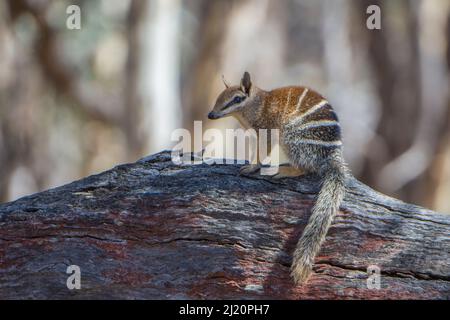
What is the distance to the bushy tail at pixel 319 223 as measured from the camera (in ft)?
19.4

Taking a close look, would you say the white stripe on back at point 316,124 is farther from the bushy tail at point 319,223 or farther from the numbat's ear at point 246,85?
the numbat's ear at point 246,85

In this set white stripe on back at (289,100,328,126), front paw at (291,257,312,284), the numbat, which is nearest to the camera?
front paw at (291,257,312,284)

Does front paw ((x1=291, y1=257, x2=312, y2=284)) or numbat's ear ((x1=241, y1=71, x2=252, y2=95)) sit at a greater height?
numbat's ear ((x1=241, y1=71, x2=252, y2=95))

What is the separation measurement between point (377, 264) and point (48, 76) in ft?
44.3

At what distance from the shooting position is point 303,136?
671 cm

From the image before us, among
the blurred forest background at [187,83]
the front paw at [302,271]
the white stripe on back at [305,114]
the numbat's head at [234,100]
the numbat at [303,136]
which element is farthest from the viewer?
the blurred forest background at [187,83]

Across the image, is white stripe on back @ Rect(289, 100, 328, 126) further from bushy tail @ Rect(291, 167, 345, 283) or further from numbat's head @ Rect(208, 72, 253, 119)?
numbat's head @ Rect(208, 72, 253, 119)

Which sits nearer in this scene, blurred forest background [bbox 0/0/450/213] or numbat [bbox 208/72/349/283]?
numbat [bbox 208/72/349/283]

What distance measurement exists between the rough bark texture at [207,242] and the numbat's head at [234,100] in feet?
2.87

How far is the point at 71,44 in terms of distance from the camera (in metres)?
20.5

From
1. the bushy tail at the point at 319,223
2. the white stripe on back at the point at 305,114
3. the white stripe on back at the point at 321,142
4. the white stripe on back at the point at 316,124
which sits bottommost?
the bushy tail at the point at 319,223

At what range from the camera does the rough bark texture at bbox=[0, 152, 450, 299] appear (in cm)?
595

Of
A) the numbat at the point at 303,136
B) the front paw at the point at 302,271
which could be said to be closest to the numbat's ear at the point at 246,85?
the numbat at the point at 303,136

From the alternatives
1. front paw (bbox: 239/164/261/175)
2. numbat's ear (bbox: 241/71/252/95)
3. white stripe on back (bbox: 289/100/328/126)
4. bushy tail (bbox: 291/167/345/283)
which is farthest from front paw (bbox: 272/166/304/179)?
numbat's ear (bbox: 241/71/252/95)
